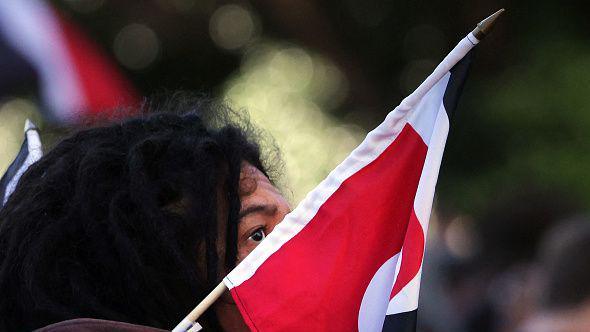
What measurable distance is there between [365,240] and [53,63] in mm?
3622

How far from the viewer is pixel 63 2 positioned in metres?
5.76

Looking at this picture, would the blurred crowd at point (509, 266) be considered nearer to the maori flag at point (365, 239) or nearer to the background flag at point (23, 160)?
the maori flag at point (365, 239)

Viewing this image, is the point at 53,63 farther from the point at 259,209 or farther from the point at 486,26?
the point at 486,26

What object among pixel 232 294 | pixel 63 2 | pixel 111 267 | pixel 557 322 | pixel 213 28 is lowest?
pixel 557 322

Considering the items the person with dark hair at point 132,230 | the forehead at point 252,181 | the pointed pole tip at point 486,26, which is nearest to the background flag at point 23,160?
the person with dark hair at point 132,230

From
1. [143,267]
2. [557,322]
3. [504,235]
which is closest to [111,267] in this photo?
[143,267]

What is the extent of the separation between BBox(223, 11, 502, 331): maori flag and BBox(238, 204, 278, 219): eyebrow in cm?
17

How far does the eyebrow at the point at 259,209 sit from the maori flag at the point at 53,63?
9.51 ft

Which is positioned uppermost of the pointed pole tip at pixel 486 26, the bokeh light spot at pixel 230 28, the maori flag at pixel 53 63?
the maori flag at pixel 53 63

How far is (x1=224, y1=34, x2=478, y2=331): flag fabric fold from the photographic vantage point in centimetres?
233

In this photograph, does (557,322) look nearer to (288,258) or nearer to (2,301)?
(288,258)

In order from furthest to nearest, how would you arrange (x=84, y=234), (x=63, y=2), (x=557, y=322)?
1. (x=63, y=2)
2. (x=557, y=322)
3. (x=84, y=234)

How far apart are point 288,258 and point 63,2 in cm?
368

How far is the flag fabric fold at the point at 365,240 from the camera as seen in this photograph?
91.8 inches
